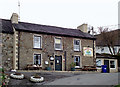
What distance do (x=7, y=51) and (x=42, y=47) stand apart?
4.25 m

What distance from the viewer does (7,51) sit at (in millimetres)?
22406

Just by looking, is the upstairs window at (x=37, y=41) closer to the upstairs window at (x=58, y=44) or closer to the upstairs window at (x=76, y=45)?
the upstairs window at (x=58, y=44)

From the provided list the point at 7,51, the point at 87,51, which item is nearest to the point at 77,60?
the point at 87,51

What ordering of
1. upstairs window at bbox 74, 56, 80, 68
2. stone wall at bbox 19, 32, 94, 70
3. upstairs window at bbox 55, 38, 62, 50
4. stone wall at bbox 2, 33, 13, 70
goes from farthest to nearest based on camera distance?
upstairs window at bbox 74, 56, 80, 68 < upstairs window at bbox 55, 38, 62, 50 < stone wall at bbox 19, 32, 94, 70 < stone wall at bbox 2, 33, 13, 70

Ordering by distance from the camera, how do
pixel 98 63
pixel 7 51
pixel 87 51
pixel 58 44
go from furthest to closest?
pixel 98 63, pixel 87 51, pixel 58 44, pixel 7 51

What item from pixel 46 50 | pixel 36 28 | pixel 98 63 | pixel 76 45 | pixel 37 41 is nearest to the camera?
pixel 37 41

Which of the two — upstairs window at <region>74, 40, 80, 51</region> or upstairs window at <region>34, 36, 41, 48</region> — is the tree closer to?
upstairs window at <region>74, 40, 80, 51</region>

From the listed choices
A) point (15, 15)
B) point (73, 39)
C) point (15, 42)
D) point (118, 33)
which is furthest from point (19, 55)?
point (118, 33)

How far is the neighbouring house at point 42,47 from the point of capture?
73.3 ft

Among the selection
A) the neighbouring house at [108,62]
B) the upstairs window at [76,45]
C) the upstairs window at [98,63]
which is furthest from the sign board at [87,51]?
the upstairs window at [98,63]

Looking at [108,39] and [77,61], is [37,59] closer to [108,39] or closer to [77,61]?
[77,61]

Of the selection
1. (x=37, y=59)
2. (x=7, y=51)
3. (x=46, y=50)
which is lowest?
(x=37, y=59)

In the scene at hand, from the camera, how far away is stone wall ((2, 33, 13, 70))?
2204cm

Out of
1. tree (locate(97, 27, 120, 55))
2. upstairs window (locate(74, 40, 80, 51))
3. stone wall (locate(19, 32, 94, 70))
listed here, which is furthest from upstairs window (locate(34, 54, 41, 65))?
tree (locate(97, 27, 120, 55))
